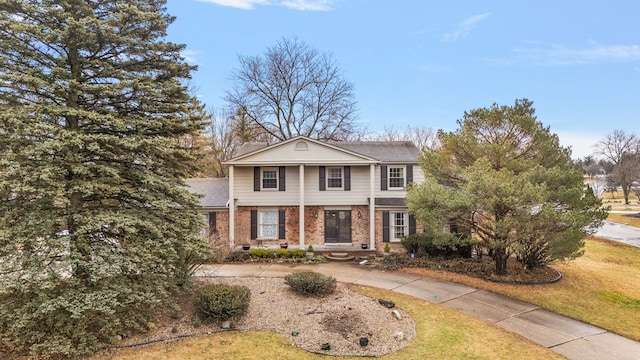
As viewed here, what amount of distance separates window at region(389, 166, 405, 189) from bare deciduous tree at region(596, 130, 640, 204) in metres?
42.5

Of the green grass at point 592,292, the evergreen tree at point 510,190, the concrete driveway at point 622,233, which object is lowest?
the green grass at point 592,292

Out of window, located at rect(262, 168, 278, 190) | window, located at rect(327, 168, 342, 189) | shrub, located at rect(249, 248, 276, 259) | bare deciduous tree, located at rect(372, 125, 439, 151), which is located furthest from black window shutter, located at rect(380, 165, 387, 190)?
bare deciduous tree, located at rect(372, 125, 439, 151)

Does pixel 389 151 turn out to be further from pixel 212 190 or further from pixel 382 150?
pixel 212 190

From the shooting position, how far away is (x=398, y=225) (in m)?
17.2

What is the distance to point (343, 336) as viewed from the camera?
7.63m

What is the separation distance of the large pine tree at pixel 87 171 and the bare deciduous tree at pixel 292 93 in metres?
20.5

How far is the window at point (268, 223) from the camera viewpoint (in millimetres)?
17391

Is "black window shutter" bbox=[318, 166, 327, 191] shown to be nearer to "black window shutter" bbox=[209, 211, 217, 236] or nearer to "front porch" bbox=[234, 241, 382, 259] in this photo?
"front porch" bbox=[234, 241, 382, 259]

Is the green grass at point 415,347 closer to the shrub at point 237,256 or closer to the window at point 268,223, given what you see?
the shrub at point 237,256

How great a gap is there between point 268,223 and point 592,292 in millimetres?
14632

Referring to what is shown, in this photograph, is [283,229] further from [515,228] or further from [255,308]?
[515,228]

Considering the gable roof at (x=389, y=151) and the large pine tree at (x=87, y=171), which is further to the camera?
the gable roof at (x=389, y=151)

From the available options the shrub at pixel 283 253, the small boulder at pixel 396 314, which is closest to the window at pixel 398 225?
the shrub at pixel 283 253

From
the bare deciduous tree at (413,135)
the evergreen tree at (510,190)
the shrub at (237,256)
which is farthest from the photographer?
the bare deciduous tree at (413,135)
